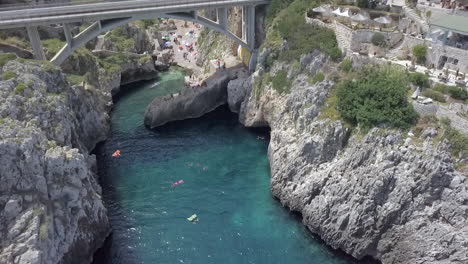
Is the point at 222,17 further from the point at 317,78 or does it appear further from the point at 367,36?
the point at 367,36

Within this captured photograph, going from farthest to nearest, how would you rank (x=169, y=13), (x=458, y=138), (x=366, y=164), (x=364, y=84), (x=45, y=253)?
(x=169, y=13) < (x=364, y=84) < (x=366, y=164) < (x=458, y=138) < (x=45, y=253)

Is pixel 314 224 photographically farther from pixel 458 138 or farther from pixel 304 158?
pixel 458 138

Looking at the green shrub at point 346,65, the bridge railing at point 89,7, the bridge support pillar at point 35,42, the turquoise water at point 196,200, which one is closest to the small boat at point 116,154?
the turquoise water at point 196,200

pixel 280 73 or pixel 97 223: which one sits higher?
pixel 280 73

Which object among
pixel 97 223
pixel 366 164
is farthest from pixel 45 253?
pixel 366 164

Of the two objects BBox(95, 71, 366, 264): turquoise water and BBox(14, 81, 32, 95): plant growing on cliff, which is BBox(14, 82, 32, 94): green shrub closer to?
BBox(14, 81, 32, 95): plant growing on cliff

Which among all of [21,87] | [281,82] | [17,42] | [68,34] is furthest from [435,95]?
[17,42]
